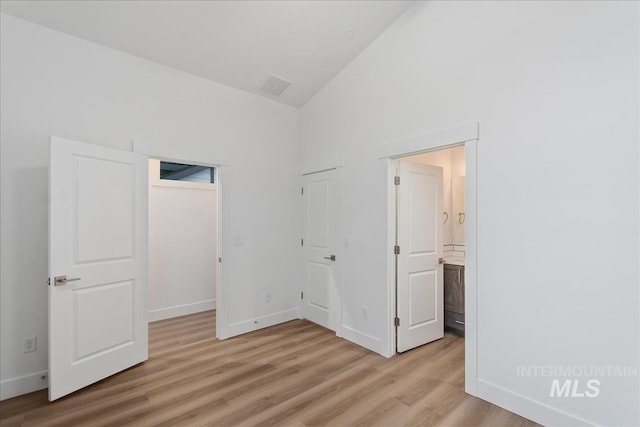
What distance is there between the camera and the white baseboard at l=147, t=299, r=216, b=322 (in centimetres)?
445

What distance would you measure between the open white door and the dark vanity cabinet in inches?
139

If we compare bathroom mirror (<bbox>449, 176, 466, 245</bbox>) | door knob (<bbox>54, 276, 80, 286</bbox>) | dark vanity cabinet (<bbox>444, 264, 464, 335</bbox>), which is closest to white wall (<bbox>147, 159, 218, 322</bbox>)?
door knob (<bbox>54, 276, 80, 286</bbox>)

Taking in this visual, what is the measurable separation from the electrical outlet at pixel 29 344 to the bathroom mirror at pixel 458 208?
16.2ft

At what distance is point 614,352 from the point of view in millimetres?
1926

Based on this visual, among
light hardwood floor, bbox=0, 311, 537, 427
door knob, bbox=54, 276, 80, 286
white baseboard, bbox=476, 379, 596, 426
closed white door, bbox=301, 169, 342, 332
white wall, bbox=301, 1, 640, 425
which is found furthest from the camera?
closed white door, bbox=301, 169, 342, 332

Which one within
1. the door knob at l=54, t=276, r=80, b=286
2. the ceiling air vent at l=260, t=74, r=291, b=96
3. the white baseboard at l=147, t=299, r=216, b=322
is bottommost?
the white baseboard at l=147, t=299, r=216, b=322

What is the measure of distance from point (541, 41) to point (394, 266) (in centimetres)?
227

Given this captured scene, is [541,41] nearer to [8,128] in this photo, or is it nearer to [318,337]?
[318,337]

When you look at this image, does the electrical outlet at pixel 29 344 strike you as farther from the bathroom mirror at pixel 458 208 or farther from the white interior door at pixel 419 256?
the bathroom mirror at pixel 458 208

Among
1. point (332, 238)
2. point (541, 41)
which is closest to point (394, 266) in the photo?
point (332, 238)

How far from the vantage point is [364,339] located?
3.51 metres

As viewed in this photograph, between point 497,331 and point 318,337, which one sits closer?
point 497,331

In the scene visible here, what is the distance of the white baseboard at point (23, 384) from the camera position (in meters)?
2.49

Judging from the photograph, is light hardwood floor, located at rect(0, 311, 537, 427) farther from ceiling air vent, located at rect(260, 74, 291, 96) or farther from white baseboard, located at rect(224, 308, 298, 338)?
ceiling air vent, located at rect(260, 74, 291, 96)
